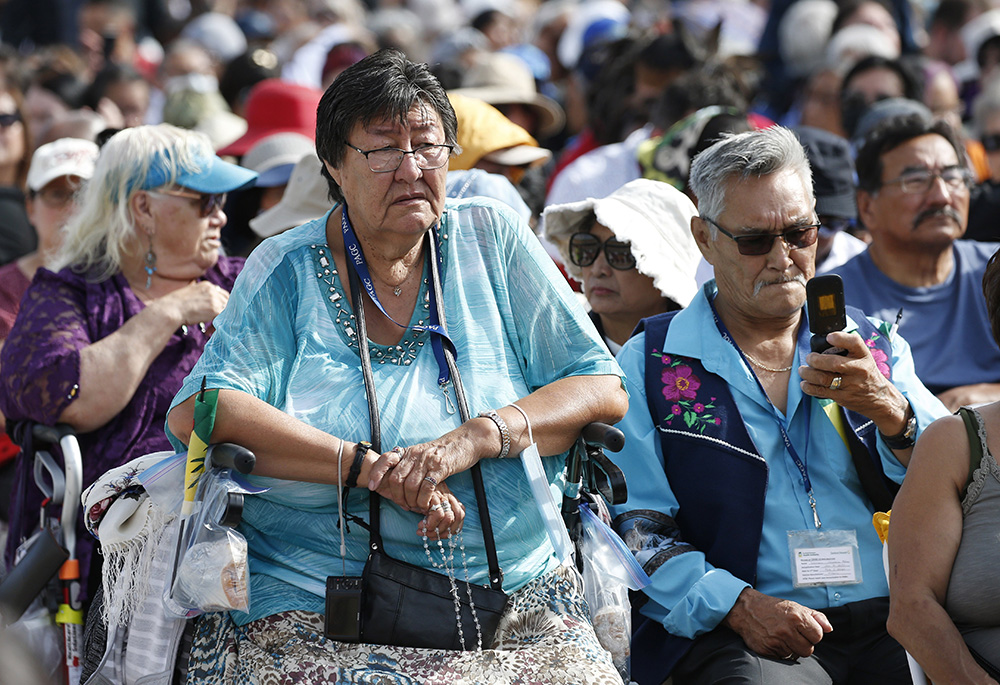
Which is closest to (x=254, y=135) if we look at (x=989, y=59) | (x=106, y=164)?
(x=106, y=164)

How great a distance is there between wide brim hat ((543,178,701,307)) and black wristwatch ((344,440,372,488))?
1.45 metres

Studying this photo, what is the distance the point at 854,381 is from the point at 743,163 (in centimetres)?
73

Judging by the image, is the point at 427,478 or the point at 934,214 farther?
the point at 934,214

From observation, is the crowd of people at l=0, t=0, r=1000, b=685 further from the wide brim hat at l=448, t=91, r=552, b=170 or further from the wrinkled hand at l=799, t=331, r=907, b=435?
the wide brim hat at l=448, t=91, r=552, b=170

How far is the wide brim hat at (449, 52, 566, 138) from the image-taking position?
22.5ft

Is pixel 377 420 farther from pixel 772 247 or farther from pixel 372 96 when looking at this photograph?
pixel 772 247

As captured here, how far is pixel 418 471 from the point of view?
2.66m

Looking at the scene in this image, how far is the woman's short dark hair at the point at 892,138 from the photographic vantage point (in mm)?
4547

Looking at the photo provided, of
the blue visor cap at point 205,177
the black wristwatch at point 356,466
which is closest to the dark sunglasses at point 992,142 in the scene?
the blue visor cap at point 205,177

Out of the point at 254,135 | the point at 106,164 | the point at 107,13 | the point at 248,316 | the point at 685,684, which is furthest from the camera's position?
the point at 107,13

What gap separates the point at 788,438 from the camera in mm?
3217

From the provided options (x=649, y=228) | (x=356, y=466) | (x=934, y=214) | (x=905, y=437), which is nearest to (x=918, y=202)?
(x=934, y=214)

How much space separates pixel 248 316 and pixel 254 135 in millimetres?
3323

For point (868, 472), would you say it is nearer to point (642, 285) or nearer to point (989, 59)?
point (642, 285)
